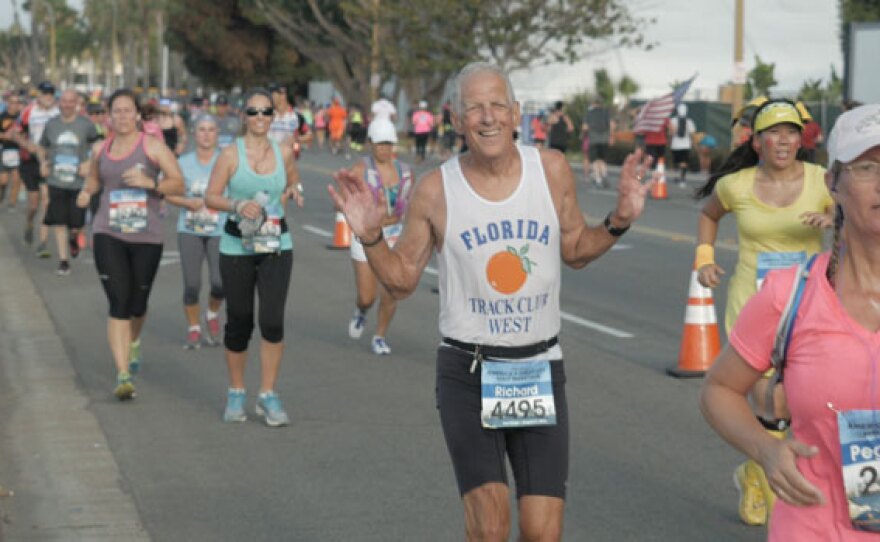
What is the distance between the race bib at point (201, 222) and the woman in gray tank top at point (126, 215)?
1893mm

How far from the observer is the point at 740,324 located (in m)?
3.60

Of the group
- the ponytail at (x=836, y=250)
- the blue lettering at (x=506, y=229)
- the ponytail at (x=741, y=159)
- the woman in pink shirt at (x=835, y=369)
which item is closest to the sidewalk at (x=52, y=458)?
the blue lettering at (x=506, y=229)

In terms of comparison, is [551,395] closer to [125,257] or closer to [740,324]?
[740,324]

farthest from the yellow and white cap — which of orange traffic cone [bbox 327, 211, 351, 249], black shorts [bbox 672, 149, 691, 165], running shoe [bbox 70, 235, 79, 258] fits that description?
black shorts [bbox 672, 149, 691, 165]

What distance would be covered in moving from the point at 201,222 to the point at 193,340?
0.89 metres

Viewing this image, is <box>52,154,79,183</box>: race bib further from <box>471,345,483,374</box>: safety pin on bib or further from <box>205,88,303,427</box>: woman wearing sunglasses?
<box>471,345,483,374</box>: safety pin on bib

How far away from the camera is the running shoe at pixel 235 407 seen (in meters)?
9.59

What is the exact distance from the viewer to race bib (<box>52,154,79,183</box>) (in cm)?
1708

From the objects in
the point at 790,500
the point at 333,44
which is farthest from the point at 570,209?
the point at 333,44

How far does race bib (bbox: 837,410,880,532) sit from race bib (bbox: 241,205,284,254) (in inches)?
236

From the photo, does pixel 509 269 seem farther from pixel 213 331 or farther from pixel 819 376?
pixel 213 331

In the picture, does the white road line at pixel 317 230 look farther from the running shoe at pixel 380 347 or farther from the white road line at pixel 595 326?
the running shoe at pixel 380 347

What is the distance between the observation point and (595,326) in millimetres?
13672

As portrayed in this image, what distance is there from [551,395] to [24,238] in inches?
679
